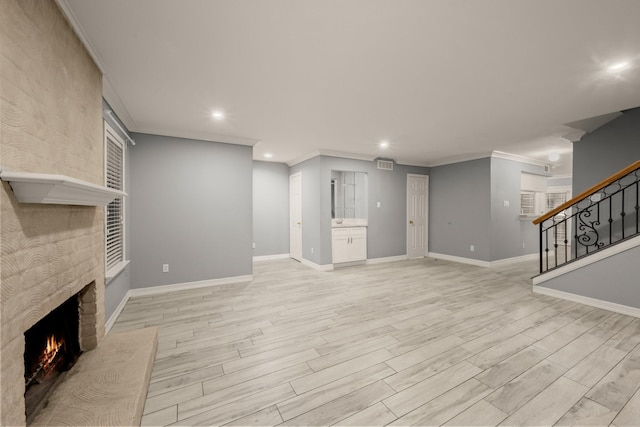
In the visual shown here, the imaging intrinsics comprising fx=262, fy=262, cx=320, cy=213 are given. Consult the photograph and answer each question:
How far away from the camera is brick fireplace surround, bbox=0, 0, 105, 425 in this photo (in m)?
→ 1.11

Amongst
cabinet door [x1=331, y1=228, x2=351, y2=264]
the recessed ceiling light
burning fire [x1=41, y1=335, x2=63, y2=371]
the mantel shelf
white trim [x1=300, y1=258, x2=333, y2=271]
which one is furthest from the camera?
cabinet door [x1=331, y1=228, x2=351, y2=264]

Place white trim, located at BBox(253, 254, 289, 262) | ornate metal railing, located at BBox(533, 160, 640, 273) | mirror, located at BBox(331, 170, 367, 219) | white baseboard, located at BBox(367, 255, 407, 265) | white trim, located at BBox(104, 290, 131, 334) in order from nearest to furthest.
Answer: white trim, located at BBox(104, 290, 131, 334), ornate metal railing, located at BBox(533, 160, 640, 273), white baseboard, located at BBox(367, 255, 407, 265), white trim, located at BBox(253, 254, 289, 262), mirror, located at BBox(331, 170, 367, 219)

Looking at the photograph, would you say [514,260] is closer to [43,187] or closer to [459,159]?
[459,159]

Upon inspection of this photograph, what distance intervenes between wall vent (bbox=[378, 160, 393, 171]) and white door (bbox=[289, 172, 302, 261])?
6.37 feet

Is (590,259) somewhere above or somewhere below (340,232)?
below

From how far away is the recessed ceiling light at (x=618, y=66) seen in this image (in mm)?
2285

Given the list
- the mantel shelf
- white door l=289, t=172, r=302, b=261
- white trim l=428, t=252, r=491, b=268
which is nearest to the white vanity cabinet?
white door l=289, t=172, r=302, b=261

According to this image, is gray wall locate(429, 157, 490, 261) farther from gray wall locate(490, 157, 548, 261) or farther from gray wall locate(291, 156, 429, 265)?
gray wall locate(291, 156, 429, 265)

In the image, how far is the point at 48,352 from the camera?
163cm

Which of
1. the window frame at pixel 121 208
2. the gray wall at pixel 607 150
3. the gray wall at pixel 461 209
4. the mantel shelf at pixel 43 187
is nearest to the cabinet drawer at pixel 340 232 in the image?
the gray wall at pixel 461 209

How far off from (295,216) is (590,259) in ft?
17.2

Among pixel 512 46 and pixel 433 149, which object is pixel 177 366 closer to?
pixel 512 46

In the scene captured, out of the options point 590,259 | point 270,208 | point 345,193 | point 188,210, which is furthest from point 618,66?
point 270,208

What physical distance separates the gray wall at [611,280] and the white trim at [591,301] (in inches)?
1.5
